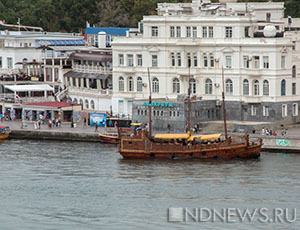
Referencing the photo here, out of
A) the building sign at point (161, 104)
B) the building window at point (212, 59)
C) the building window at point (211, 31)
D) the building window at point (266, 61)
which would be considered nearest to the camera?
the building window at point (266, 61)

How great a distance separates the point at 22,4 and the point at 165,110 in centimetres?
7188

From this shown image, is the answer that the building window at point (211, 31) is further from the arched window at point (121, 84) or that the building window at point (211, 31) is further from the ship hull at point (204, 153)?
the ship hull at point (204, 153)

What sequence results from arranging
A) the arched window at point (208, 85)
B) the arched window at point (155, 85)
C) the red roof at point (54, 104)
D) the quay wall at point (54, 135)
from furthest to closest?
the red roof at point (54, 104), the arched window at point (155, 85), the arched window at point (208, 85), the quay wall at point (54, 135)

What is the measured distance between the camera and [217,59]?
103500mm

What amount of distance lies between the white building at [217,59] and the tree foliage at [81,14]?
4029 cm

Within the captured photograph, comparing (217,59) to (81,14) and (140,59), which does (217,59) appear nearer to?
(140,59)

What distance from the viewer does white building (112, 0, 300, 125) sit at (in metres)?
101

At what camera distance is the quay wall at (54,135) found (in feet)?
334

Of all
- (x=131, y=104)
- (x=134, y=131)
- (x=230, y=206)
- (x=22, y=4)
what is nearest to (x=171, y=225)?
(x=230, y=206)

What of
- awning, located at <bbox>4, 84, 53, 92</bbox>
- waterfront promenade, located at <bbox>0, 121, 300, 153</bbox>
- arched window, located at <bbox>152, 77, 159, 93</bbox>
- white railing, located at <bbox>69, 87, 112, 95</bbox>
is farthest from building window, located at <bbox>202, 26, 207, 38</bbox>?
awning, located at <bbox>4, 84, 53, 92</bbox>

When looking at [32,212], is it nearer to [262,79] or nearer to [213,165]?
[213,165]

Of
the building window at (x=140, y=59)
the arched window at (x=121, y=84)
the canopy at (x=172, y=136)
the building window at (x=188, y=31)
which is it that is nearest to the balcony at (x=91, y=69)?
the arched window at (x=121, y=84)

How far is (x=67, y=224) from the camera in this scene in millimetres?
68625

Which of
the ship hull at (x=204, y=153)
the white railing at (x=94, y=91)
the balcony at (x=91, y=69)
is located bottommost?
the ship hull at (x=204, y=153)
